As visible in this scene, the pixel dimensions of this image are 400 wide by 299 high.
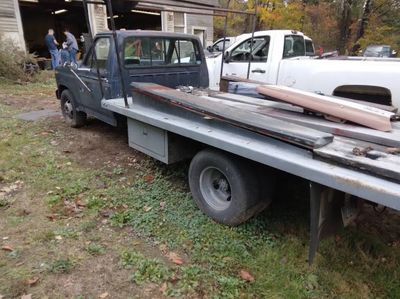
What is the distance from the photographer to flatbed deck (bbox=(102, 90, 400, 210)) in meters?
2.15

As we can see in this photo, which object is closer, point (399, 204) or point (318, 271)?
point (399, 204)

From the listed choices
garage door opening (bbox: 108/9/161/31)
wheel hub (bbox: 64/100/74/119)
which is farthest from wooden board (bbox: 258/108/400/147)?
garage door opening (bbox: 108/9/161/31)

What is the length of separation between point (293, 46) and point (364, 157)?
568 centimetres

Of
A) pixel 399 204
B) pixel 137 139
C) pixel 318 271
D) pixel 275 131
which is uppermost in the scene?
pixel 275 131

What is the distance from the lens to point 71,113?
22.0 ft

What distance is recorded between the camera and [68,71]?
628 centimetres

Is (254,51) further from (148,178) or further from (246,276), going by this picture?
(246,276)

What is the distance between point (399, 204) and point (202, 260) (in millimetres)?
1634

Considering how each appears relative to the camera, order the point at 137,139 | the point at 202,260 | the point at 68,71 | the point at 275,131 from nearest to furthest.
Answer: the point at 275,131 < the point at 202,260 < the point at 137,139 < the point at 68,71

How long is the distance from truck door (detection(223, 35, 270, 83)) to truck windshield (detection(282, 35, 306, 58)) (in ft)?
1.29

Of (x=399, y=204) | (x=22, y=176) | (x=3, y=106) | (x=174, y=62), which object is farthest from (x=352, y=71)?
(x=3, y=106)

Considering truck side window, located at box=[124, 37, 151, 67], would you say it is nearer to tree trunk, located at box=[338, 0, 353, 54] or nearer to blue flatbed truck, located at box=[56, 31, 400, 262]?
blue flatbed truck, located at box=[56, 31, 400, 262]

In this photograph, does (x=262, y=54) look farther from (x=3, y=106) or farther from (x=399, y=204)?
(x=3, y=106)

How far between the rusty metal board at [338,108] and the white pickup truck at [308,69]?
2.41 meters
